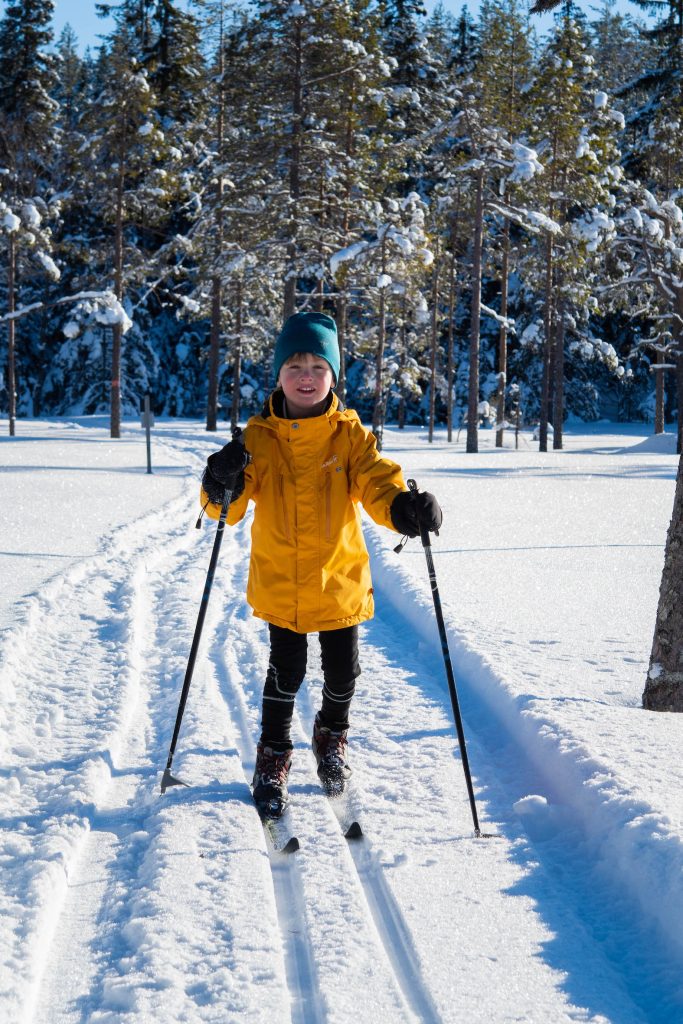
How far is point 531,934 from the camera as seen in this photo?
8.59ft

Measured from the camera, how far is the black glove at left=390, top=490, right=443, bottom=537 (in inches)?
133

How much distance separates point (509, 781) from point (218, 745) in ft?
4.59

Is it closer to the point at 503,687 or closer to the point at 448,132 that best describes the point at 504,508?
the point at 503,687

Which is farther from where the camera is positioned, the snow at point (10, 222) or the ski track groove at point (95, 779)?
the snow at point (10, 222)

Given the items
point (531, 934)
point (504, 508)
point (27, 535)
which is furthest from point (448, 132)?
point (531, 934)

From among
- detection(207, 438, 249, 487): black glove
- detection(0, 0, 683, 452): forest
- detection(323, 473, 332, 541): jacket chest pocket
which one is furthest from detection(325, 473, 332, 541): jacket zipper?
detection(0, 0, 683, 452): forest

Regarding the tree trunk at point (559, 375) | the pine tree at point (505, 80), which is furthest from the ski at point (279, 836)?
the tree trunk at point (559, 375)

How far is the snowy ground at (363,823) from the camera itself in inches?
92.0

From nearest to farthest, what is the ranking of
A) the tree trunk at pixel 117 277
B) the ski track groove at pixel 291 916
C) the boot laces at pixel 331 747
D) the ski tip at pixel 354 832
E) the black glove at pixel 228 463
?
the ski track groove at pixel 291 916 < the ski tip at pixel 354 832 < the black glove at pixel 228 463 < the boot laces at pixel 331 747 < the tree trunk at pixel 117 277

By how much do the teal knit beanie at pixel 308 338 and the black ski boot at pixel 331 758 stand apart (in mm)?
1579

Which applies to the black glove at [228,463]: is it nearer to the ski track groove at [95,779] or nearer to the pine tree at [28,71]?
the ski track groove at [95,779]

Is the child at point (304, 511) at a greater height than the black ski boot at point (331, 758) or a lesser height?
greater

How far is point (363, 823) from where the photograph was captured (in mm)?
3330

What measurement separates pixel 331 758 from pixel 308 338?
1823 mm
